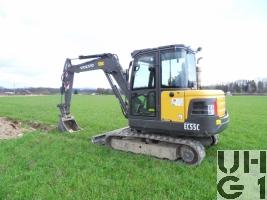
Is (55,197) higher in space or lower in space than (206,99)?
lower

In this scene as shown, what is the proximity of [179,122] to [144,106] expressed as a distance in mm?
1331

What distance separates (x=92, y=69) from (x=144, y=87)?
3.21m

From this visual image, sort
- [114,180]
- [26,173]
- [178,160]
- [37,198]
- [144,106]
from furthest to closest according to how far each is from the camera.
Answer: [144,106]
[178,160]
[26,173]
[114,180]
[37,198]

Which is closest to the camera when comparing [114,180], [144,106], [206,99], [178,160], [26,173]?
[114,180]

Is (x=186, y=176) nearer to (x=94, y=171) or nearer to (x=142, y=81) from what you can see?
(x=94, y=171)

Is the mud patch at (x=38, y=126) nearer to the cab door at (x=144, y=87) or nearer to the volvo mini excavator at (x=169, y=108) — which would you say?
the volvo mini excavator at (x=169, y=108)

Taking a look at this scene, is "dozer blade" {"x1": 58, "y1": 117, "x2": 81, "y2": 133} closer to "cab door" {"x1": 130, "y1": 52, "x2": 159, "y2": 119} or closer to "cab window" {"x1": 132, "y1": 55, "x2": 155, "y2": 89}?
"cab door" {"x1": 130, "y1": 52, "x2": 159, "y2": 119}

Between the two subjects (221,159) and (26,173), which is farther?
(221,159)

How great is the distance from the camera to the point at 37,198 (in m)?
5.96

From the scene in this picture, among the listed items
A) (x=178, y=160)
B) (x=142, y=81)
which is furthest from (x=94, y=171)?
(x=142, y=81)

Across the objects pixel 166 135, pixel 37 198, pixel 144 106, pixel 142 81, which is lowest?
pixel 37 198

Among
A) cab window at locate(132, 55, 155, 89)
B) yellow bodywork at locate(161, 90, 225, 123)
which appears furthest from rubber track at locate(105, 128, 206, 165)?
cab window at locate(132, 55, 155, 89)
